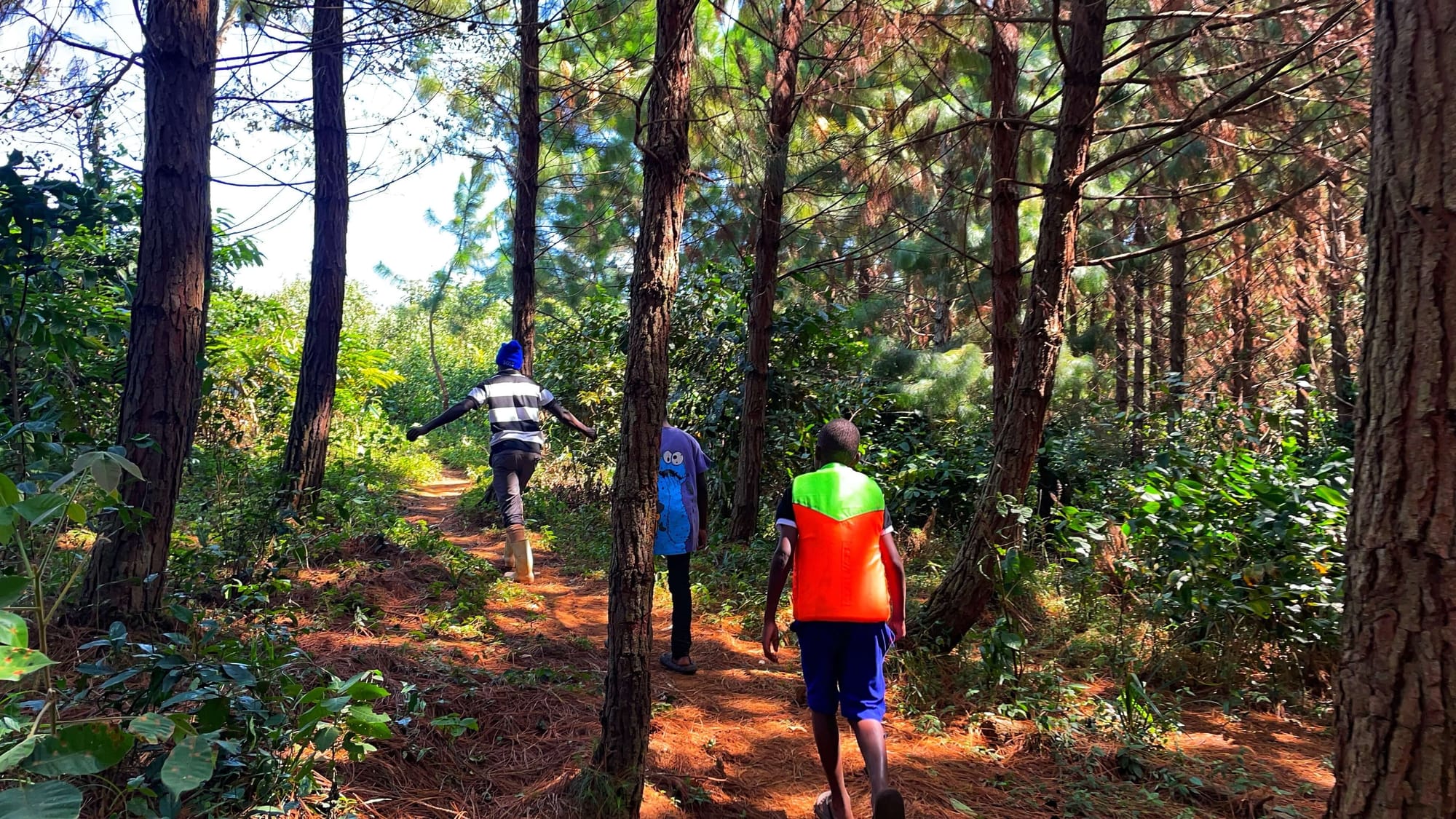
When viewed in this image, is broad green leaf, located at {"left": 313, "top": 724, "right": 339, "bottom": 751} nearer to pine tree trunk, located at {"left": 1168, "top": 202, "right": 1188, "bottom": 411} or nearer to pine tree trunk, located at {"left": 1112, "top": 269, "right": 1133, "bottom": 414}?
pine tree trunk, located at {"left": 1168, "top": 202, "right": 1188, "bottom": 411}

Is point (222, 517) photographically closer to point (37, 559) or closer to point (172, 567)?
point (172, 567)

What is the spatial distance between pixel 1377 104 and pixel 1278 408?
16.2ft

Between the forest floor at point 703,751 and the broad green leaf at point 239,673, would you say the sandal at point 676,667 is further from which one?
the broad green leaf at point 239,673

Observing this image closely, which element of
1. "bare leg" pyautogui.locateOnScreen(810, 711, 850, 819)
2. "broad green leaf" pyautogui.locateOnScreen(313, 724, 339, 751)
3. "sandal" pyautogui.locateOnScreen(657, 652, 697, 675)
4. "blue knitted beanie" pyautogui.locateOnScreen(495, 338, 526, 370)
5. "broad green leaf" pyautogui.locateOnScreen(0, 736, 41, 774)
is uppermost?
"blue knitted beanie" pyautogui.locateOnScreen(495, 338, 526, 370)

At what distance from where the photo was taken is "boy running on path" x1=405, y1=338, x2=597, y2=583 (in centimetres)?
619

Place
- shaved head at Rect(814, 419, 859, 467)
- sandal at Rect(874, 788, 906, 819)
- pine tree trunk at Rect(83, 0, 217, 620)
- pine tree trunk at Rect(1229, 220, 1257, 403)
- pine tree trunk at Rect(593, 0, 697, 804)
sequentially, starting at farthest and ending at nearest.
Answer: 1. pine tree trunk at Rect(1229, 220, 1257, 403)
2. pine tree trunk at Rect(83, 0, 217, 620)
3. shaved head at Rect(814, 419, 859, 467)
4. pine tree trunk at Rect(593, 0, 697, 804)
5. sandal at Rect(874, 788, 906, 819)

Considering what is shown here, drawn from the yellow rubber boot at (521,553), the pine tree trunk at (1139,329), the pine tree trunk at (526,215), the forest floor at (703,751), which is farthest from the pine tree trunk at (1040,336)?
the pine tree trunk at (1139,329)

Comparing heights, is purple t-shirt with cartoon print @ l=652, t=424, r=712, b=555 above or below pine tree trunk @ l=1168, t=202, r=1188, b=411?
below

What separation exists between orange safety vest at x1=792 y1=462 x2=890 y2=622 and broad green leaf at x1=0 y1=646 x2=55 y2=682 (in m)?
2.20

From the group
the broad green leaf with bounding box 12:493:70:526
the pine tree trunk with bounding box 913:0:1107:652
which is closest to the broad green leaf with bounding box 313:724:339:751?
the broad green leaf with bounding box 12:493:70:526

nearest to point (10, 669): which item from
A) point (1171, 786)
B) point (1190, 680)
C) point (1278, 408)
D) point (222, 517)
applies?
point (1171, 786)

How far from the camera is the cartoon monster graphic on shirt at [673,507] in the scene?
475cm

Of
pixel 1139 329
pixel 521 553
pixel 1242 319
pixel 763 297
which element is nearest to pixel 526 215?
pixel 763 297

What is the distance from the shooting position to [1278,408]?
6273 mm
